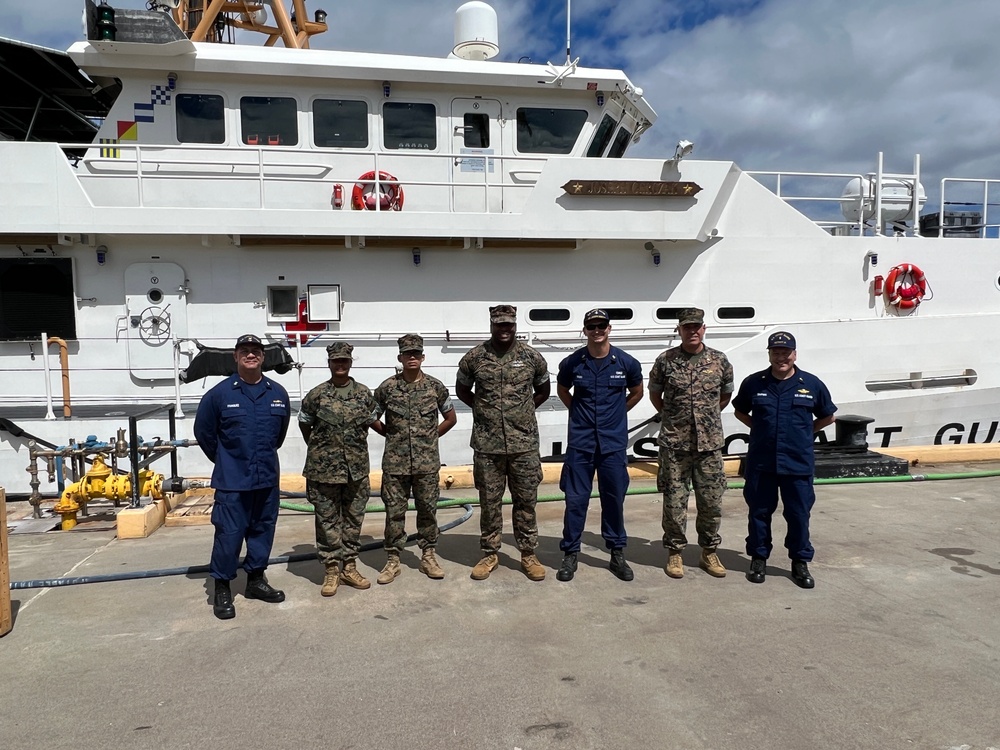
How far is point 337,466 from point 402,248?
160 inches

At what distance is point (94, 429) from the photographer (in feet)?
20.1

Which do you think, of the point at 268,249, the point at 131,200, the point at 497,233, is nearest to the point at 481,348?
the point at 497,233

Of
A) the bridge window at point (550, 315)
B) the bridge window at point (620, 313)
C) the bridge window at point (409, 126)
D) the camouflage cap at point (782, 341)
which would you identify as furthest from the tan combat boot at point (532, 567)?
the bridge window at point (409, 126)

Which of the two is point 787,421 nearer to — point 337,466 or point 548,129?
point 337,466

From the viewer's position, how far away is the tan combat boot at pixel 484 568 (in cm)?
387

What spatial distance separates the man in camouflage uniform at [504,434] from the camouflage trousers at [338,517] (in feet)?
2.34

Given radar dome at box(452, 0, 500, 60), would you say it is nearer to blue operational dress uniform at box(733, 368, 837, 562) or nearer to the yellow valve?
blue operational dress uniform at box(733, 368, 837, 562)

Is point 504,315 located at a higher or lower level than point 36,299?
lower

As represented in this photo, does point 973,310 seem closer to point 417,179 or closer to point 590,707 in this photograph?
point 417,179

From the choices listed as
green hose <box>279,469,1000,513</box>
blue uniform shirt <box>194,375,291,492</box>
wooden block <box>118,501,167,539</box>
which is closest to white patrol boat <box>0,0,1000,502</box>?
green hose <box>279,469,1000,513</box>

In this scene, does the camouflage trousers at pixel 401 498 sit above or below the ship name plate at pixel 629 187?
below

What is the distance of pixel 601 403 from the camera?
12.8ft

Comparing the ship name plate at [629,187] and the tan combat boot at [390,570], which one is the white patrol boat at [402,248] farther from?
the tan combat boot at [390,570]

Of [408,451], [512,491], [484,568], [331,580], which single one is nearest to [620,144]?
[512,491]
